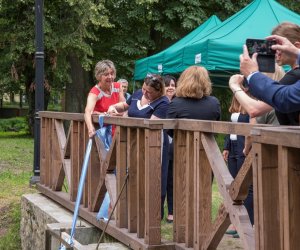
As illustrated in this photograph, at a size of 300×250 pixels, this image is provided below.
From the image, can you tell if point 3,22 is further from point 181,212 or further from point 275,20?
point 181,212

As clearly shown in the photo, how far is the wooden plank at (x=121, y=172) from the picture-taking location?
5.42 meters

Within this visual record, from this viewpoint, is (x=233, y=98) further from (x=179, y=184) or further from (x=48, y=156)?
(x=48, y=156)

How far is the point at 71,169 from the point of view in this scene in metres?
7.04

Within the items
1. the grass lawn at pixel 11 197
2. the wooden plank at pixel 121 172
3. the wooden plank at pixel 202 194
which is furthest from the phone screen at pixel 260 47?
the grass lawn at pixel 11 197

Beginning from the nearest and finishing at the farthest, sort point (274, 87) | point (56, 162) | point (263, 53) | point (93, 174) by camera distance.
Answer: point (274, 87) → point (263, 53) → point (93, 174) → point (56, 162)

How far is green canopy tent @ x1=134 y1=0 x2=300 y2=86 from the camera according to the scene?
10203 mm

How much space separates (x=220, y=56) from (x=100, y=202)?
477cm

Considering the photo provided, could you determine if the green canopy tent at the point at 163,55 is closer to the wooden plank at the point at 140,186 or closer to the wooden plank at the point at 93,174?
the wooden plank at the point at 93,174

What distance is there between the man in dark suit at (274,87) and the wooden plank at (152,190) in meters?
1.69

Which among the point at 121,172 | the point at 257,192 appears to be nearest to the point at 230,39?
the point at 121,172

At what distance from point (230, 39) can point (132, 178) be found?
18.1ft

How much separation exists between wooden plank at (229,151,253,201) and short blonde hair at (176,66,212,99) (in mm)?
1518

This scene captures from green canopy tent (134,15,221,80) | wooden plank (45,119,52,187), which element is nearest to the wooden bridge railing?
wooden plank (45,119,52,187)

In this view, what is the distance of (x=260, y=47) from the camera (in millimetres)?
Result: 3258
